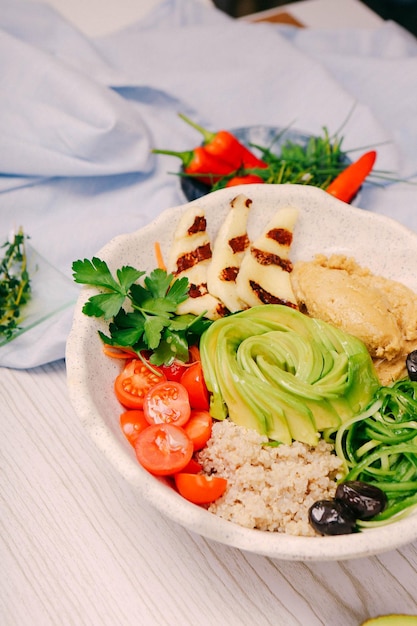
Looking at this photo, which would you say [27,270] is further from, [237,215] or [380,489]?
[380,489]

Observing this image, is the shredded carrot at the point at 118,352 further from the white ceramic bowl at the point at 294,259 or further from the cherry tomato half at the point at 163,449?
the cherry tomato half at the point at 163,449

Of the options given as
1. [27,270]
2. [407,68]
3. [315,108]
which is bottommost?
[27,270]

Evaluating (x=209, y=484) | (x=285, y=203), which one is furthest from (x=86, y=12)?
(x=209, y=484)

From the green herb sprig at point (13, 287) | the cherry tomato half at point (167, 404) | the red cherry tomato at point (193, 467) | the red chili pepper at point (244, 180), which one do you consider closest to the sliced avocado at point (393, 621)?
the red cherry tomato at point (193, 467)

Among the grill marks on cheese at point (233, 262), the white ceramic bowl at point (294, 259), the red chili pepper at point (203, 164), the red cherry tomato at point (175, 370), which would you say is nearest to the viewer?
the white ceramic bowl at point (294, 259)

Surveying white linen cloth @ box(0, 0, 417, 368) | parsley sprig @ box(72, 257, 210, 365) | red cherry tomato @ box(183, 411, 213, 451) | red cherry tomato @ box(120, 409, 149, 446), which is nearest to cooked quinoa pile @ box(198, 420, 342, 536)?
red cherry tomato @ box(183, 411, 213, 451)

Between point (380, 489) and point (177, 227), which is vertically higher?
point (177, 227)

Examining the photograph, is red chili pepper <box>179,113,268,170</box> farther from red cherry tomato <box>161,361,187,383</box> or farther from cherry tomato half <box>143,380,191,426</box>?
cherry tomato half <box>143,380,191,426</box>
